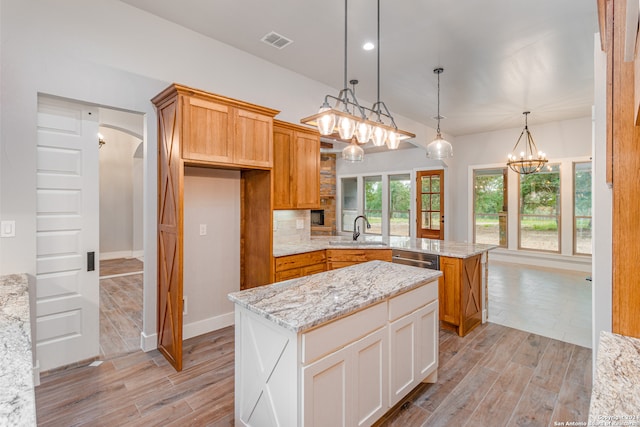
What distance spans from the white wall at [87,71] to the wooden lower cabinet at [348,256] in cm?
200

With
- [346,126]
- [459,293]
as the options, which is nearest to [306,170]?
[346,126]

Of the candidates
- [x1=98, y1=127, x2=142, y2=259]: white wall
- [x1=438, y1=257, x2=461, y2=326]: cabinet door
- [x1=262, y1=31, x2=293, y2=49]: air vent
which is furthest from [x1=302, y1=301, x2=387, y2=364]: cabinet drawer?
[x1=98, y1=127, x2=142, y2=259]: white wall

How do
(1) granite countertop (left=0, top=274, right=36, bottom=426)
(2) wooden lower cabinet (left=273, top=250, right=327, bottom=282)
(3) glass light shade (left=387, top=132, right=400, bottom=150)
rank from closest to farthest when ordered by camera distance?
(1) granite countertop (left=0, top=274, right=36, bottom=426) < (3) glass light shade (left=387, top=132, right=400, bottom=150) < (2) wooden lower cabinet (left=273, top=250, right=327, bottom=282)

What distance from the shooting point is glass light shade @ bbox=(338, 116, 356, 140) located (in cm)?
223

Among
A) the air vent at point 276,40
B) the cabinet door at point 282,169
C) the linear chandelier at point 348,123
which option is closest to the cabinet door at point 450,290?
the linear chandelier at point 348,123

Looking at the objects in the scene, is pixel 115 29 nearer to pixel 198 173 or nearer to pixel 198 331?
pixel 198 173

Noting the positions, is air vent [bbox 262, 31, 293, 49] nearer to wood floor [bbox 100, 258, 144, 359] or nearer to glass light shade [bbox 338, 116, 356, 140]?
glass light shade [bbox 338, 116, 356, 140]

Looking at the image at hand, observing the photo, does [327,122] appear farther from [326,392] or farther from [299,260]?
[299,260]

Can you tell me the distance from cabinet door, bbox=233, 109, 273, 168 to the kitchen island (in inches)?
41.7

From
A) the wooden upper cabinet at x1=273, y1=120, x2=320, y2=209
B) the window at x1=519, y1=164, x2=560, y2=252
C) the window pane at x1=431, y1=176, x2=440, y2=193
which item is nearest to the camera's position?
the wooden upper cabinet at x1=273, y1=120, x2=320, y2=209

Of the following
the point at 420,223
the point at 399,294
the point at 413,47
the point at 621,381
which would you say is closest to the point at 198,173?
the point at 399,294

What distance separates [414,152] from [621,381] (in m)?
8.17

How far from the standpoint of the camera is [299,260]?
143 inches

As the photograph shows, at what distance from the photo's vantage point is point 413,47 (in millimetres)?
3510
